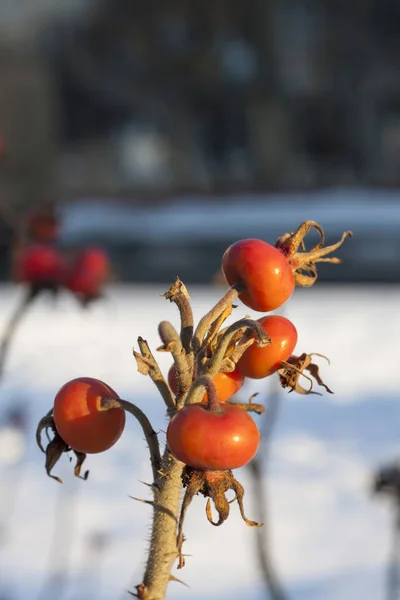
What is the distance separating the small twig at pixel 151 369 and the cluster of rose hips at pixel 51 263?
2.66 ft

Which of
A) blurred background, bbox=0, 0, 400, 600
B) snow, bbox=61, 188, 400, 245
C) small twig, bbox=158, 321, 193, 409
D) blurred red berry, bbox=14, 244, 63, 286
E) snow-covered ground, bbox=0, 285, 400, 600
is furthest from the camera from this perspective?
snow, bbox=61, 188, 400, 245

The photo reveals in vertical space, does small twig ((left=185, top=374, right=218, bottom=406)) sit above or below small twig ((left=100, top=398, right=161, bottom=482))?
above

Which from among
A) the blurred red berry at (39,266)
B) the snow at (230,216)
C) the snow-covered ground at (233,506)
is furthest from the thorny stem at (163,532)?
the snow at (230,216)

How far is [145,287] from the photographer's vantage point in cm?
616

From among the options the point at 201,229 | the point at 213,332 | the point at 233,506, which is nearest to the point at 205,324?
the point at 213,332

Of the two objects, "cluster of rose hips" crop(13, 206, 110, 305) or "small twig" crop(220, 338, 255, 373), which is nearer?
"small twig" crop(220, 338, 255, 373)

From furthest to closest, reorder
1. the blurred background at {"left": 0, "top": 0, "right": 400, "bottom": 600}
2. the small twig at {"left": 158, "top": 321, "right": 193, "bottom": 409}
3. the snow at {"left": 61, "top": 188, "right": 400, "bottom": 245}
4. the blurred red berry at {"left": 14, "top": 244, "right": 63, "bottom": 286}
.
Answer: the snow at {"left": 61, "top": 188, "right": 400, "bottom": 245} < the blurred background at {"left": 0, "top": 0, "right": 400, "bottom": 600} < the blurred red berry at {"left": 14, "top": 244, "right": 63, "bottom": 286} < the small twig at {"left": 158, "top": 321, "right": 193, "bottom": 409}

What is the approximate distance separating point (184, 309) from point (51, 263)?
0.83m

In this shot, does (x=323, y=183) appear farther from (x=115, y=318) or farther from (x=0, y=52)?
(x=115, y=318)

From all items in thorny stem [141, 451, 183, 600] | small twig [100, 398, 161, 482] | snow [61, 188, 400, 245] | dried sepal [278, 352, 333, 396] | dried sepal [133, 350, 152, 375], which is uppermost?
snow [61, 188, 400, 245]

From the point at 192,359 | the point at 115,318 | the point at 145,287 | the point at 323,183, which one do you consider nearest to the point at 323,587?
the point at 192,359

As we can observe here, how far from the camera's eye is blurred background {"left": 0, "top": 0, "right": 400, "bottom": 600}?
194 centimetres

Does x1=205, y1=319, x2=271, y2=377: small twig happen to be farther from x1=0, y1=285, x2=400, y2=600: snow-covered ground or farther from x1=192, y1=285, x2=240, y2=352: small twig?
x1=0, y1=285, x2=400, y2=600: snow-covered ground

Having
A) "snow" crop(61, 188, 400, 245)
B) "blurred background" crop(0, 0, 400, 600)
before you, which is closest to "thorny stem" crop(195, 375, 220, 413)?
"blurred background" crop(0, 0, 400, 600)
